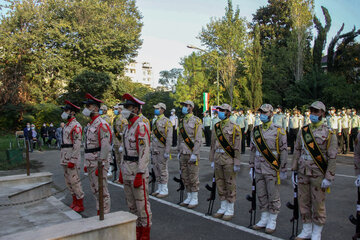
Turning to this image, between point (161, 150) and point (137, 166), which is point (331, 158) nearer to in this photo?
point (137, 166)

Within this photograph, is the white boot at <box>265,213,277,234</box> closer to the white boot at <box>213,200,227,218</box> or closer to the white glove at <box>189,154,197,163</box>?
the white boot at <box>213,200,227,218</box>

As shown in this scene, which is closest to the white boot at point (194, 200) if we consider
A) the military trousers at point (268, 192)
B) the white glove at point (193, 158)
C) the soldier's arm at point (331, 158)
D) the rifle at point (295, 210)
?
the white glove at point (193, 158)

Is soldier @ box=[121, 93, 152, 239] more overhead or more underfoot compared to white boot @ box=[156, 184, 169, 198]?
more overhead

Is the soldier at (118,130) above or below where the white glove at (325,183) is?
above

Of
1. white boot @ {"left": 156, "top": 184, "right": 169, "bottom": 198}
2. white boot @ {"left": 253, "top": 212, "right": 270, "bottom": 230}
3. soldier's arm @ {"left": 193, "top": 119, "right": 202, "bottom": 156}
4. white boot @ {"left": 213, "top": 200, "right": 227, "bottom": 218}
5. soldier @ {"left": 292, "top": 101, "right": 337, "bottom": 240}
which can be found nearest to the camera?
soldier @ {"left": 292, "top": 101, "right": 337, "bottom": 240}

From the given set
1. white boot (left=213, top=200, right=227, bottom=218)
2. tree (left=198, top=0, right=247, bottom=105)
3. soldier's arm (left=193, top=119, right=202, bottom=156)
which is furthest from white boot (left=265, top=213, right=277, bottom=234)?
tree (left=198, top=0, right=247, bottom=105)

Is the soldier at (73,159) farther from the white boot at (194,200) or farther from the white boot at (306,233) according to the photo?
the white boot at (306,233)

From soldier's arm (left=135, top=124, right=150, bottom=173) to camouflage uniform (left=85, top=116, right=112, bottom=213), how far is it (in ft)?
4.79

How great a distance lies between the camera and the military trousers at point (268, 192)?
212 inches

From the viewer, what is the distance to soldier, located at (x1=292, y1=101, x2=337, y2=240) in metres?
4.77

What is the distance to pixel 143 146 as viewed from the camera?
486 cm

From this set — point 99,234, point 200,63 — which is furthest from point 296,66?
point 99,234

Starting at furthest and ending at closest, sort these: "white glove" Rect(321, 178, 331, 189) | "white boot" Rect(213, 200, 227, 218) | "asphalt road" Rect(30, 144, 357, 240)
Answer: "white boot" Rect(213, 200, 227, 218)
"asphalt road" Rect(30, 144, 357, 240)
"white glove" Rect(321, 178, 331, 189)

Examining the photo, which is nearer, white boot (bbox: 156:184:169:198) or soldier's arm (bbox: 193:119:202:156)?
soldier's arm (bbox: 193:119:202:156)
